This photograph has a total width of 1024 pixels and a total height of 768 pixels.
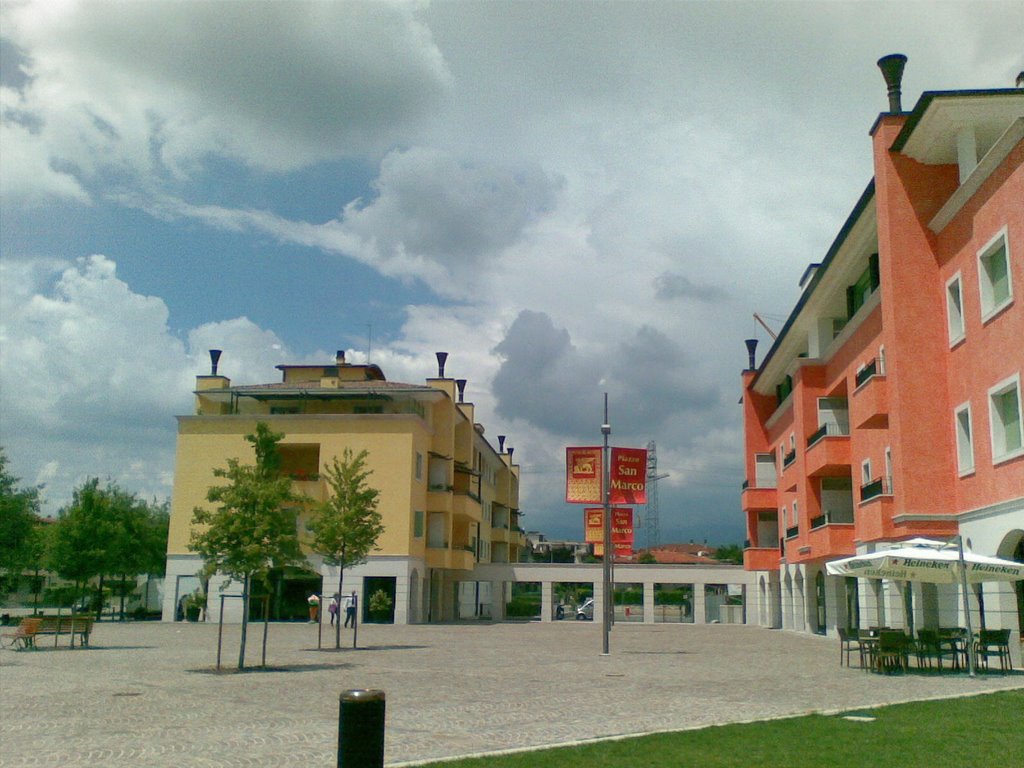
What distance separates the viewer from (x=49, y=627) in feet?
91.9

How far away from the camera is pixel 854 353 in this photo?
112ft

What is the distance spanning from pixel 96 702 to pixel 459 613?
5385cm

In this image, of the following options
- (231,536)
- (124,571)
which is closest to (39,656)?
(231,536)

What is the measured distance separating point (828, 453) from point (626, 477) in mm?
12113

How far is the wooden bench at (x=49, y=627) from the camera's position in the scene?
27016 millimetres

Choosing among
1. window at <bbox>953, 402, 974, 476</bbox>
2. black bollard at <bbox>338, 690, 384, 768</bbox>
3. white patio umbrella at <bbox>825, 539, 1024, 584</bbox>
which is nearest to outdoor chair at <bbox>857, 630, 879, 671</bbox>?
white patio umbrella at <bbox>825, 539, 1024, 584</bbox>

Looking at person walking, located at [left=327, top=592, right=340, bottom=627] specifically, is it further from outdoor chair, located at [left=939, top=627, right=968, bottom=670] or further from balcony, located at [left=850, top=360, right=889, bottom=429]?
outdoor chair, located at [left=939, top=627, right=968, bottom=670]

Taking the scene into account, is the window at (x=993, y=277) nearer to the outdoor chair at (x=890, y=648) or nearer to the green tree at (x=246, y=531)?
the outdoor chair at (x=890, y=648)

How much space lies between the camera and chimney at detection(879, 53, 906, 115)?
90.4 feet

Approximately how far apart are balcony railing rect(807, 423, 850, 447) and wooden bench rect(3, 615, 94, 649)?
2585cm

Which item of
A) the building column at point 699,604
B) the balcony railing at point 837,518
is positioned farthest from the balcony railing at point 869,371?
the building column at point 699,604

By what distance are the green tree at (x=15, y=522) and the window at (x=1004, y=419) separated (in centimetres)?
4528

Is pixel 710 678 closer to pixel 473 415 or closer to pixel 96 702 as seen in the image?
pixel 96 702

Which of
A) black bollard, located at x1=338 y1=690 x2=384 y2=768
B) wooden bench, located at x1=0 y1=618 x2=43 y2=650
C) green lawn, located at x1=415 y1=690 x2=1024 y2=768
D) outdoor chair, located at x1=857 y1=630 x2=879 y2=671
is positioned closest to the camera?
black bollard, located at x1=338 y1=690 x2=384 y2=768
